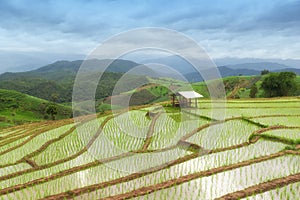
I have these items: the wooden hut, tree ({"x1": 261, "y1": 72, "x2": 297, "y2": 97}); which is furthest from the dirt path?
tree ({"x1": 261, "y1": 72, "x2": 297, "y2": 97})

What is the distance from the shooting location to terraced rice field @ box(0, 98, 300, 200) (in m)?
4.92

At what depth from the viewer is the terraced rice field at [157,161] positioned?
492cm

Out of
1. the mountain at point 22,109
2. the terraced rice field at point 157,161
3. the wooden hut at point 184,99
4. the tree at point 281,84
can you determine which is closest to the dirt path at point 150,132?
the terraced rice field at point 157,161

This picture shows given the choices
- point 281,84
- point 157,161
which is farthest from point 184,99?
point 281,84

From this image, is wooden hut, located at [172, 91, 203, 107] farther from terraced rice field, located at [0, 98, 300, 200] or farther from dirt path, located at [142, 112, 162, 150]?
terraced rice field, located at [0, 98, 300, 200]

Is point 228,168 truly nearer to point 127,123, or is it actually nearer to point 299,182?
point 299,182

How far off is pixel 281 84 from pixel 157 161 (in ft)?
105

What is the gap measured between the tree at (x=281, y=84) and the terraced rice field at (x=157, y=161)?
79.7 feet

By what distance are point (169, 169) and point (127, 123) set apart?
521cm

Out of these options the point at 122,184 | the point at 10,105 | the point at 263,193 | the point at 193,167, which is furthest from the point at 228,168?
the point at 10,105

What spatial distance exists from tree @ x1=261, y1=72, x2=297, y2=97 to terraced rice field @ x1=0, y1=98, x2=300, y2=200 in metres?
24.3

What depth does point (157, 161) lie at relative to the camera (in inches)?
259

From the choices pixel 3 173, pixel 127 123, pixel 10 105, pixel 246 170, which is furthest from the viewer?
pixel 10 105

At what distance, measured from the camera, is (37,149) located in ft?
27.8
